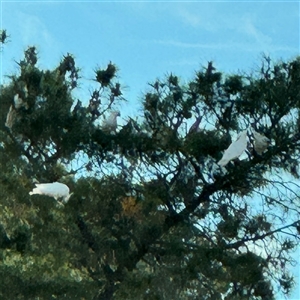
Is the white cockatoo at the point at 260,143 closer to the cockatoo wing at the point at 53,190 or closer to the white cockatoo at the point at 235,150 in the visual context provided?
the white cockatoo at the point at 235,150

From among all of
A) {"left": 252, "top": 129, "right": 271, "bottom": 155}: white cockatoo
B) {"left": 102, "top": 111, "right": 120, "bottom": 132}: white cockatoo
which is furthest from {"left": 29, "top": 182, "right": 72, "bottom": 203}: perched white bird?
{"left": 252, "top": 129, "right": 271, "bottom": 155}: white cockatoo

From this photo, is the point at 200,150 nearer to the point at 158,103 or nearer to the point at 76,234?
the point at 158,103

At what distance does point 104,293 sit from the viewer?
3.00 metres

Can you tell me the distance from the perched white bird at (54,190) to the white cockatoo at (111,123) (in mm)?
349

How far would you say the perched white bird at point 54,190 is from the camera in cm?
302

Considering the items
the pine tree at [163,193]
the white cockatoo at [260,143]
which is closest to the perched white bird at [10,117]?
the pine tree at [163,193]

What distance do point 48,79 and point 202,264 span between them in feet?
3.84

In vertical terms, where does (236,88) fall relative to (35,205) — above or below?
above

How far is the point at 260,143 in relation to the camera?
297cm

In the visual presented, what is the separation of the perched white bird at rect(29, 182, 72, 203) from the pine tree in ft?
0.13

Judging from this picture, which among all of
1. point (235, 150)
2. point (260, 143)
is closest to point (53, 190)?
point (235, 150)

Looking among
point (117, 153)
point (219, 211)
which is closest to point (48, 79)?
point (117, 153)

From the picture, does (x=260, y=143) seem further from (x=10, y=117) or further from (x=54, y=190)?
(x=10, y=117)

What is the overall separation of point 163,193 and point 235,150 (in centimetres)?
40
